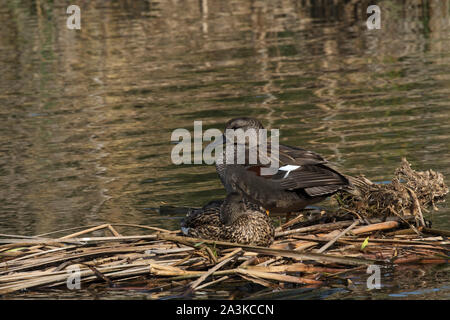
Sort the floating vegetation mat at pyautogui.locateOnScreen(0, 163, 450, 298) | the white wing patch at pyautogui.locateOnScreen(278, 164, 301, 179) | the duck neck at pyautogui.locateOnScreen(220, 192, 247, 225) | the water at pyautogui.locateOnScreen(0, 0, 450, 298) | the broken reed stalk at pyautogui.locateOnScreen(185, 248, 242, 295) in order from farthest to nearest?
1. the water at pyautogui.locateOnScreen(0, 0, 450, 298)
2. the white wing patch at pyautogui.locateOnScreen(278, 164, 301, 179)
3. the duck neck at pyautogui.locateOnScreen(220, 192, 247, 225)
4. the floating vegetation mat at pyautogui.locateOnScreen(0, 163, 450, 298)
5. the broken reed stalk at pyautogui.locateOnScreen(185, 248, 242, 295)

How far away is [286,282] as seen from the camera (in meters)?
6.27

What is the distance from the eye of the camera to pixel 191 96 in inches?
574

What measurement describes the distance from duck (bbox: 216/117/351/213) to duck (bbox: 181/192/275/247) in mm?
425

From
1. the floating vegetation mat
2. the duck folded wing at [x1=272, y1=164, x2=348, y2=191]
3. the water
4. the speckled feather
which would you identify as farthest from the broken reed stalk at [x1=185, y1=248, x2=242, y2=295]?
the duck folded wing at [x1=272, y1=164, x2=348, y2=191]

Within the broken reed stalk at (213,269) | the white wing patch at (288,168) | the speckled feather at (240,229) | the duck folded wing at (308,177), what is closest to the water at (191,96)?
the broken reed stalk at (213,269)

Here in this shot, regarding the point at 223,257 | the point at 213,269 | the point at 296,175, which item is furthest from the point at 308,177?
the point at 213,269

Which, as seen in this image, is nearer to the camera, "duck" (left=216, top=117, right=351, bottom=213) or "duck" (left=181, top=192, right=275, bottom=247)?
"duck" (left=181, top=192, right=275, bottom=247)

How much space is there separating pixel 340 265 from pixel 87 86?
420 inches

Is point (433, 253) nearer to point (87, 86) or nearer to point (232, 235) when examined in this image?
point (232, 235)

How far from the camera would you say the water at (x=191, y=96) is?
9359 millimetres

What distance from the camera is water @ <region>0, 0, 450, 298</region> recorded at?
9.36 metres

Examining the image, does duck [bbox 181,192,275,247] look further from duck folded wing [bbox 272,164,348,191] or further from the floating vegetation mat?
duck folded wing [bbox 272,164,348,191]

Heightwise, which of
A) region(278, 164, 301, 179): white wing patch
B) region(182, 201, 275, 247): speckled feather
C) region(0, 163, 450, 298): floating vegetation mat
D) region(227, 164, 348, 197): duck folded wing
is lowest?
region(0, 163, 450, 298): floating vegetation mat

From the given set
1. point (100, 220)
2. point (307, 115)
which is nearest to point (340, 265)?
point (100, 220)
